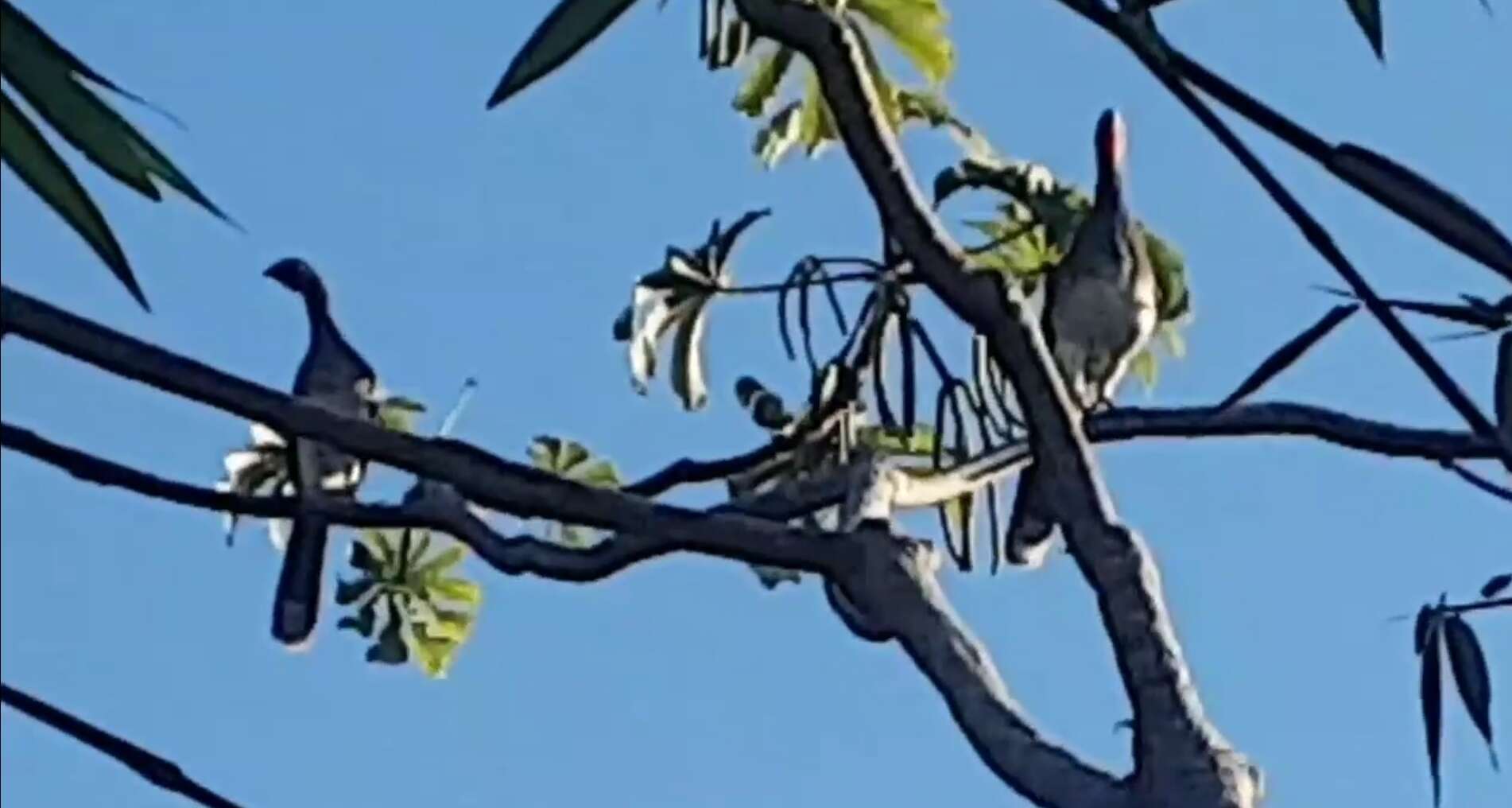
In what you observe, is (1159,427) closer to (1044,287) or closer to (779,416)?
(779,416)

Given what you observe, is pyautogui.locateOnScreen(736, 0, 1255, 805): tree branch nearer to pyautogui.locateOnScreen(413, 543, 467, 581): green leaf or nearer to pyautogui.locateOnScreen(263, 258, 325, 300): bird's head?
pyautogui.locateOnScreen(413, 543, 467, 581): green leaf

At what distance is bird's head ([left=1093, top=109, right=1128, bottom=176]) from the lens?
155 inches

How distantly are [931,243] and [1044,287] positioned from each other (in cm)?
155

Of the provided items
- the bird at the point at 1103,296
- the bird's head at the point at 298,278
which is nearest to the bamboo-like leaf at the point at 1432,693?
the bird at the point at 1103,296

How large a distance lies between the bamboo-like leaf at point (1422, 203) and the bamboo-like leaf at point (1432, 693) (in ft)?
1.32

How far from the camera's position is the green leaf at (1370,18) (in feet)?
4.62

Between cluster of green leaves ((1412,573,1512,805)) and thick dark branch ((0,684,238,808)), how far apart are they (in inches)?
26.2

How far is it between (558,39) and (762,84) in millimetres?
1714

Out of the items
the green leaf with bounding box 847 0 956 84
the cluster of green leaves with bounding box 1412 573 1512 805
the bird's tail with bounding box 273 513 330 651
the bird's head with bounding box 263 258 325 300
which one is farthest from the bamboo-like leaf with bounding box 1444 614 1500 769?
the bird's head with bounding box 263 258 325 300

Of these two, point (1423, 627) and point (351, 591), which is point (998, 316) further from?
point (351, 591)

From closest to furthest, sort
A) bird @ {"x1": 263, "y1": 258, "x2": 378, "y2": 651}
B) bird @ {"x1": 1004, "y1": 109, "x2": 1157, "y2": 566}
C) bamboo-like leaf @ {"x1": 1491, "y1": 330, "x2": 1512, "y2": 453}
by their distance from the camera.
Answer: bamboo-like leaf @ {"x1": 1491, "y1": 330, "x2": 1512, "y2": 453} < bird @ {"x1": 263, "y1": 258, "x2": 378, "y2": 651} < bird @ {"x1": 1004, "y1": 109, "x2": 1157, "y2": 566}

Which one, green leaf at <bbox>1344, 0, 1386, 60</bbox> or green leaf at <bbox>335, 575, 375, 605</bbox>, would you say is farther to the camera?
green leaf at <bbox>335, 575, 375, 605</bbox>

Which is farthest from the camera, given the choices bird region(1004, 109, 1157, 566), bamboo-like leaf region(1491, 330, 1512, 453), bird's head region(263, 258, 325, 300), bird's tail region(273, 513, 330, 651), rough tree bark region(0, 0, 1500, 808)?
bird's head region(263, 258, 325, 300)

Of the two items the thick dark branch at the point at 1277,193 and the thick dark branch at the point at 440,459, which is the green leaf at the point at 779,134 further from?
the thick dark branch at the point at 1277,193
